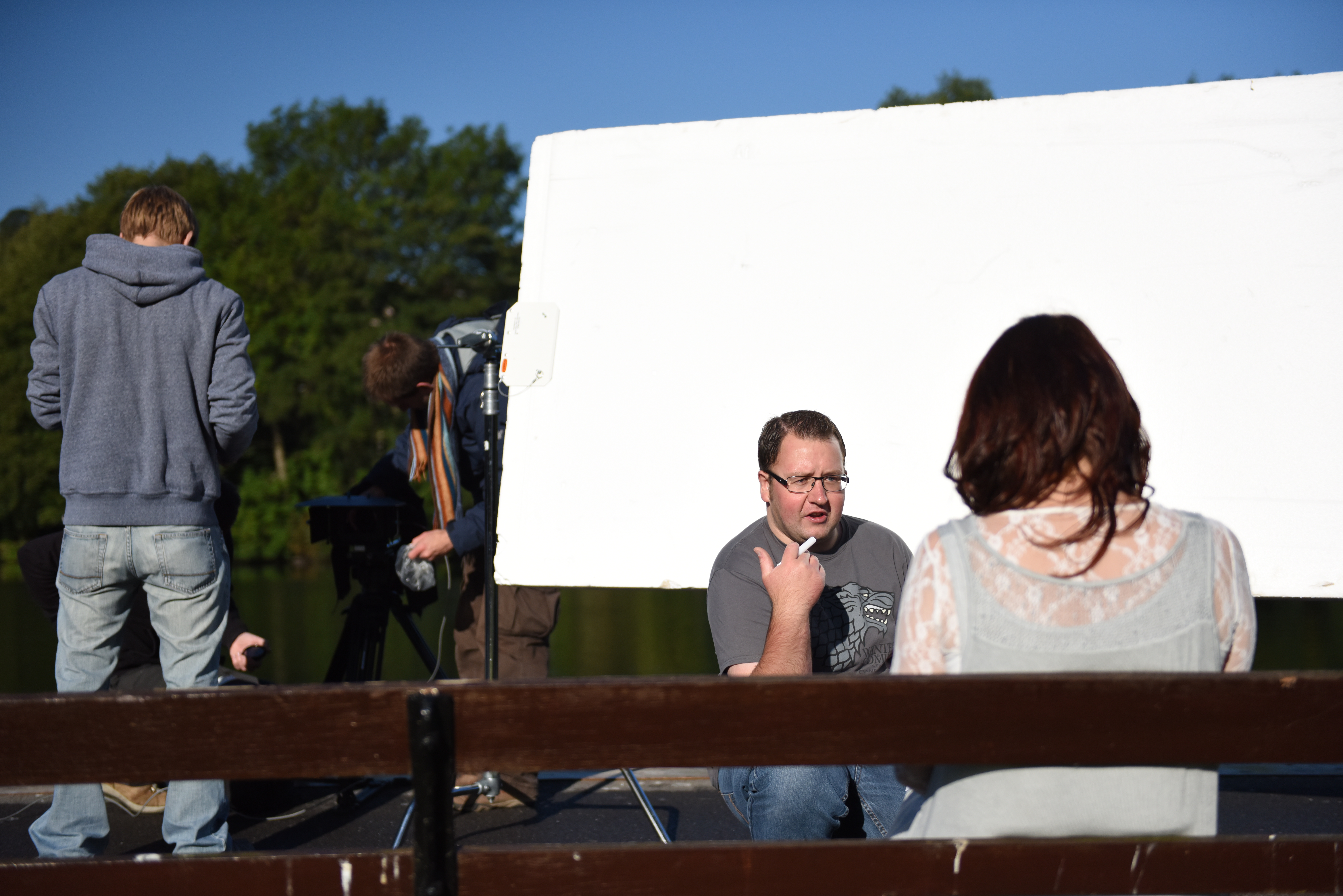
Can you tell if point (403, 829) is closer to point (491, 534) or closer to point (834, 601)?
point (491, 534)

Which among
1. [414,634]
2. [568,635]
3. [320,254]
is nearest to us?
[414,634]

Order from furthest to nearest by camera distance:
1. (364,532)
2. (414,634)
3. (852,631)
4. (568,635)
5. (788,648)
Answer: (568,635) < (414,634) < (364,532) < (852,631) < (788,648)

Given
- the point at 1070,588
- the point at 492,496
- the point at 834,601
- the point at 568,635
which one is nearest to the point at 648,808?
the point at 834,601

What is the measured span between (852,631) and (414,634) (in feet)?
6.51

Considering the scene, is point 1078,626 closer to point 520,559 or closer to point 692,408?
point 692,408

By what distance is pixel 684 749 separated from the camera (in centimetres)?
129

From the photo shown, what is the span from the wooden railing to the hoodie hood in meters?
1.69

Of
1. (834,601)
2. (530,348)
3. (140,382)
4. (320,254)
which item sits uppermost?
(320,254)

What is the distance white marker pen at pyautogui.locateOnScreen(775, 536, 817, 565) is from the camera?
7.26 feet

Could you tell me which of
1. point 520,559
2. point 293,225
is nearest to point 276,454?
point 293,225

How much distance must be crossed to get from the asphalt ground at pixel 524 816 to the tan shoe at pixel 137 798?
0.03 m

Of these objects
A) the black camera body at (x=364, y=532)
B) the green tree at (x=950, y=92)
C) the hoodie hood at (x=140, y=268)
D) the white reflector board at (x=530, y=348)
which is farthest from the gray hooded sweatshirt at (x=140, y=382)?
the green tree at (x=950, y=92)

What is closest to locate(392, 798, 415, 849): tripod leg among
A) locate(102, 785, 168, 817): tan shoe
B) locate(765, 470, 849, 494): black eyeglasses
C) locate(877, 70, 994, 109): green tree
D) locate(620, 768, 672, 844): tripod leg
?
locate(620, 768, 672, 844): tripod leg

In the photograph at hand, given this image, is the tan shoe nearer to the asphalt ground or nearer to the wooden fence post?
the asphalt ground
